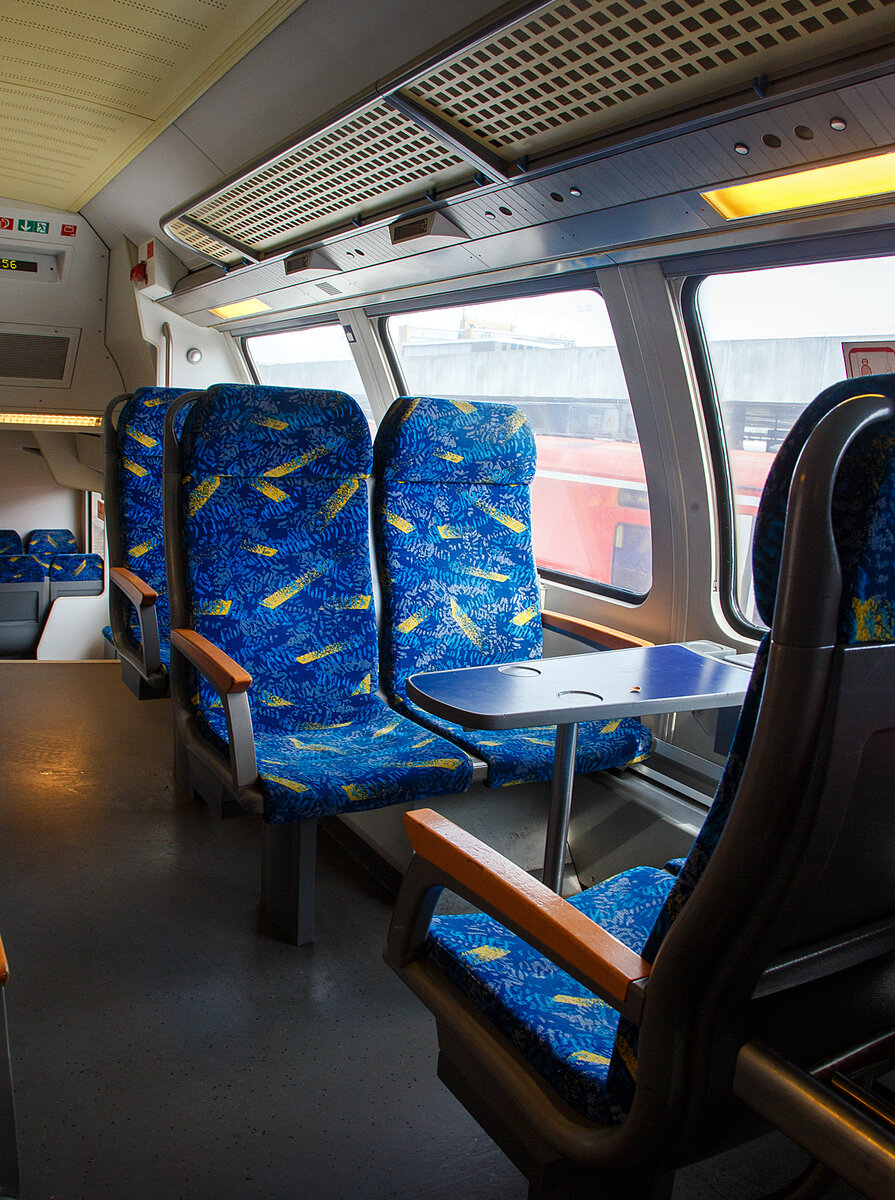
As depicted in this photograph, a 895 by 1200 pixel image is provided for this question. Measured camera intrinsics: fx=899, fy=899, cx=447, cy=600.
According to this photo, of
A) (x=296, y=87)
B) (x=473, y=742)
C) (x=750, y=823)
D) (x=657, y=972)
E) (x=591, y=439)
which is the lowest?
(x=473, y=742)

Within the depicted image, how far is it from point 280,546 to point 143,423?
129 centimetres

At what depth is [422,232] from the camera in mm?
3076

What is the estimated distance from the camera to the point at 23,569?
21.1ft

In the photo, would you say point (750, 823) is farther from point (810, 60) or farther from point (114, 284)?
point (114, 284)

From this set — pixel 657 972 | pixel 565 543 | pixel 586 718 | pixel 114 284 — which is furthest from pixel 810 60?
pixel 114 284

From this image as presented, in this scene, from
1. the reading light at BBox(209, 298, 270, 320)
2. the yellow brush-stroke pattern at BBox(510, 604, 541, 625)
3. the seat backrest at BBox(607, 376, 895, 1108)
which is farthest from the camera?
the reading light at BBox(209, 298, 270, 320)

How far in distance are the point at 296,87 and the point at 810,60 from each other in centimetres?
196

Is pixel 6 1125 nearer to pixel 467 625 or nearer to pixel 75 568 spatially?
pixel 467 625

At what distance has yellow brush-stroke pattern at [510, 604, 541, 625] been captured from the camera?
3062 mm

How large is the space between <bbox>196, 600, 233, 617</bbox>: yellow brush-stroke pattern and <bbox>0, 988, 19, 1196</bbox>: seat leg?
4.38 feet

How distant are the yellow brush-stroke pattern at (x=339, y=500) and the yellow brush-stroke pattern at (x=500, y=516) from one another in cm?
44

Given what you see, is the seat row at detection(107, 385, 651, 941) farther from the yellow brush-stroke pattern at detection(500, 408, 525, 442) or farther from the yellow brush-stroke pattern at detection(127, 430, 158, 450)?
the yellow brush-stroke pattern at detection(127, 430, 158, 450)

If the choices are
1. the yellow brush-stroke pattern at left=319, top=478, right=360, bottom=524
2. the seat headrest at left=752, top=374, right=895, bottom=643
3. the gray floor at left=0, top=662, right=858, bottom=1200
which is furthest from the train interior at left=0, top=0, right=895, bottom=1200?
the seat headrest at left=752, top=374, right=895, bottom=643

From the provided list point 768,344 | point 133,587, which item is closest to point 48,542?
point 133,587
